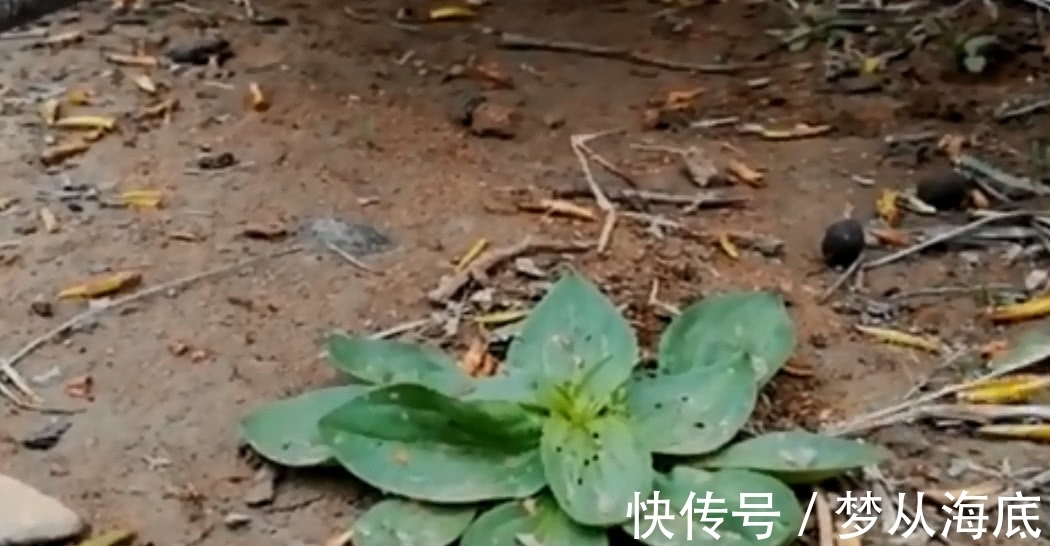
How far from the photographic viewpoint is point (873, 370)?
4.69 ft

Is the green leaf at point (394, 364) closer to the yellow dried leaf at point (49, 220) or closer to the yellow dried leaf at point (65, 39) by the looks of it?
the yellow dried leaf at point (49, 220)

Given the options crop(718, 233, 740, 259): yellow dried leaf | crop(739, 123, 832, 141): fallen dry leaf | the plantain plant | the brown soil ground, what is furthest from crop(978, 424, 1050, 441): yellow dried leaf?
crop(739, 123, 832, 141): fallen dry leaf

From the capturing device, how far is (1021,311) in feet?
4.92

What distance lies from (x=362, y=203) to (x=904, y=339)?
570 mm

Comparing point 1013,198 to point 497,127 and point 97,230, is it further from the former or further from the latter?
point 97,230

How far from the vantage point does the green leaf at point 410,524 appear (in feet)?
3.97

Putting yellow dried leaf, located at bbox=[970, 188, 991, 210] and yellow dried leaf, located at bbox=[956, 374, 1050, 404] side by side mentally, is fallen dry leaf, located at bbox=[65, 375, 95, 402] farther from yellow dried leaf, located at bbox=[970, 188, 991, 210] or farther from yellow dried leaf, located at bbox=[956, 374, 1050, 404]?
yellow dried leaf, located at bbox=[970, 188, 991, 210]

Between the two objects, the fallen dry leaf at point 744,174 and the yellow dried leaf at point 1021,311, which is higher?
the fallen dry leaf at point 744,174

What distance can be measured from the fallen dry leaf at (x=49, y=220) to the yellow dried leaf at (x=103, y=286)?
128 millimetres

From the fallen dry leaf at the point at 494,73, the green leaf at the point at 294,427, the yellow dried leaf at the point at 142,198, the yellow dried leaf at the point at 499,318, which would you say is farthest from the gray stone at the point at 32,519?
the fallen dry leaf at the point at 494,73

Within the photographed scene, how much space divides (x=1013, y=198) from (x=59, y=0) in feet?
3.22

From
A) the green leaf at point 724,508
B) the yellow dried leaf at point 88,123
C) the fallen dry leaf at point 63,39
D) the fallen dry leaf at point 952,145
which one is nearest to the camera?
the green leaf at point 724,508

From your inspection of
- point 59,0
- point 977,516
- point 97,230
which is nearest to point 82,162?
point 97,230

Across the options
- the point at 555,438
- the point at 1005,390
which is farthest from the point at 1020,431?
the point at 555,438
